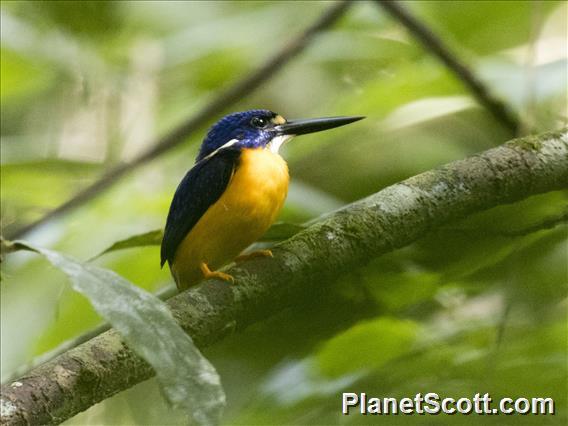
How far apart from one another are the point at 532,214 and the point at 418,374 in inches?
22.5

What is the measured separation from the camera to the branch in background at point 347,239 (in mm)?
1614

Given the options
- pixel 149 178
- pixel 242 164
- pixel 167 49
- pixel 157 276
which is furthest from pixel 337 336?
pixel 167 49

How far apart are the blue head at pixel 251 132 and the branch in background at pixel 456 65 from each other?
1.66 feet

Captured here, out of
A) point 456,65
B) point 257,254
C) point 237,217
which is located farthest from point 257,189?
point 456,65

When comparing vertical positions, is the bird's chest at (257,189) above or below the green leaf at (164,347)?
above

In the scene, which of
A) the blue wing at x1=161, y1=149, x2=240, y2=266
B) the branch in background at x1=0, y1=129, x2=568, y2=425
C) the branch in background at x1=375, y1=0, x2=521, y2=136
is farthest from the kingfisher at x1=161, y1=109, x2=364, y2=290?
the branch in background at x1=375, y1=0, x2=521, y2=136

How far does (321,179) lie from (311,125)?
16 centimetres

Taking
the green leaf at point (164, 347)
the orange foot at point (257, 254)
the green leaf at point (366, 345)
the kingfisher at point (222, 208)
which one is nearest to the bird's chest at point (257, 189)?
the kingfisher at point (222, 208)

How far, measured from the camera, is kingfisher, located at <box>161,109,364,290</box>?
89.8 inches

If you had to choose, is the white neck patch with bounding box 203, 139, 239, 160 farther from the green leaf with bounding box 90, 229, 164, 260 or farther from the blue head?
the green leaf with bounding box 90, 229, 164, 260

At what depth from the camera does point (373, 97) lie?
265 cm

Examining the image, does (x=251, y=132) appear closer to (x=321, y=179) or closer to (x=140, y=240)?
(x=321, y=179)

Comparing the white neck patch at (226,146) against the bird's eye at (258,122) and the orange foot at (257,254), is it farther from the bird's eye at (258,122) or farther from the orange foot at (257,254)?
the orange foot at (257,254)

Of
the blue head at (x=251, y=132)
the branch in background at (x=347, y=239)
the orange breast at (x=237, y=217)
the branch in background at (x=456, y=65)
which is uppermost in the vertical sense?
the branch in background at (x=456, y=65)
